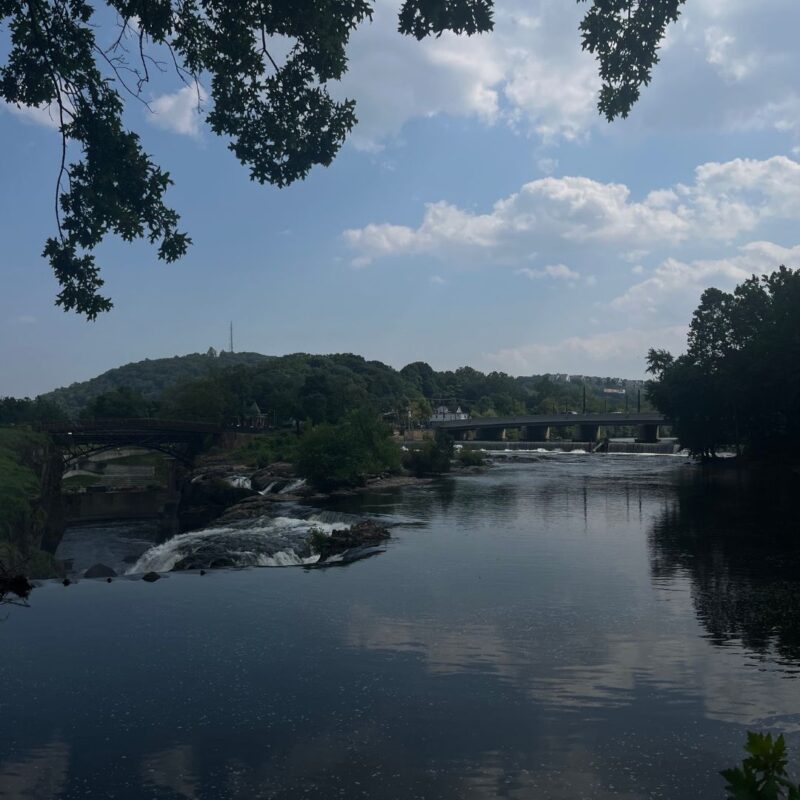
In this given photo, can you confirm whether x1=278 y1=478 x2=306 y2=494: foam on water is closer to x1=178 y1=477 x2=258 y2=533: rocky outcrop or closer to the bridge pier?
x1=178 y1=477 x2=258 y2=533: rocky outcrop

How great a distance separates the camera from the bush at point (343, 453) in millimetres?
53625

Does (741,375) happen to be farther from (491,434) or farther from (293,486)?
(491,434)

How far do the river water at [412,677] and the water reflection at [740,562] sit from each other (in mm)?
125

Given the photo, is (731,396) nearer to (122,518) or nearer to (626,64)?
(122,518)

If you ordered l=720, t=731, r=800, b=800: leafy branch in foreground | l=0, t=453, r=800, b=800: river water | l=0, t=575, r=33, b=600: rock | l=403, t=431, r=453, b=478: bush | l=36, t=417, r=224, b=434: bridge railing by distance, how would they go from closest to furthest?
l=720, t=731, r=800, b=800: leafy branch in foreground < l=0, t=575, r=33, b=600: rock < l=0, t=453, r=800, b=800: river water < l=403, t=431, r=453, b=478: bush < l=36, t=417, r=224, b=434: bridge railing

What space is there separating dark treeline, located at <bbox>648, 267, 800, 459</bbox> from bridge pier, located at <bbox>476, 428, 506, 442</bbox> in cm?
5971

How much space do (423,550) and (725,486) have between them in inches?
1270

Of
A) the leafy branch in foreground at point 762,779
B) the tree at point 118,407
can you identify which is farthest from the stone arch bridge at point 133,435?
the leafy branch in foreground at point 762,779

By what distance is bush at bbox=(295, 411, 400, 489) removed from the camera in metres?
53.6

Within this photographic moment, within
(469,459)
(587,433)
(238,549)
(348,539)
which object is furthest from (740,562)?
(587,433)

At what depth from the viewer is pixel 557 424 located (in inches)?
4929

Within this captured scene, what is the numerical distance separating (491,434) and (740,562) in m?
118

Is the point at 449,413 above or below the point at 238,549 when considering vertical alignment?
above

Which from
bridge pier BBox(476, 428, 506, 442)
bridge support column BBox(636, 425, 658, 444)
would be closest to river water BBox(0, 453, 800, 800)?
bridge support column BBox(636, 425, 658, 444)
